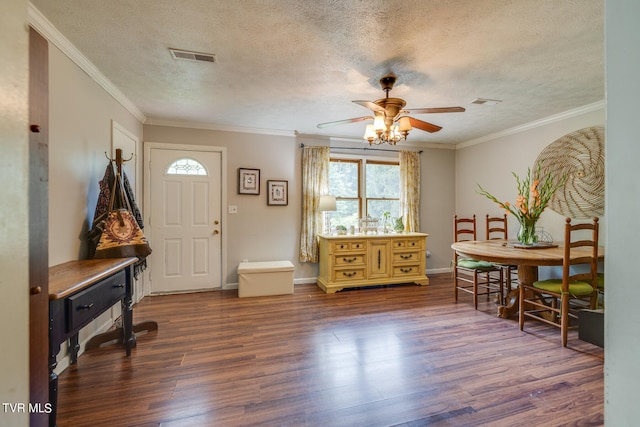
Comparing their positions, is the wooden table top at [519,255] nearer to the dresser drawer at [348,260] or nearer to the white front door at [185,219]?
the dresser drawer at [348,260]

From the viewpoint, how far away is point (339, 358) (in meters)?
2.25

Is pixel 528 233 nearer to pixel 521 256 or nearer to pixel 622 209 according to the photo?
pixel 521 256

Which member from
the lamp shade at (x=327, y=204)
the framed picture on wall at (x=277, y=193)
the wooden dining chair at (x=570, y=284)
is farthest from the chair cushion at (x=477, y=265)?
the framed picture on wall at (x=277, y=193)

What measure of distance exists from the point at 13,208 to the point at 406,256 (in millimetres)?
4357

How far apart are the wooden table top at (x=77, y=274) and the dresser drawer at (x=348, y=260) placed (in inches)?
100

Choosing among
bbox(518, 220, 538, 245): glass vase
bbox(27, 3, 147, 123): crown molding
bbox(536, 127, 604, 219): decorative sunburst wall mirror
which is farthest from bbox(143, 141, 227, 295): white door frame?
bbox(536, 127, 604, 219): decorative sunburst wall mirror

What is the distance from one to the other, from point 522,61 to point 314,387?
2.97 meters

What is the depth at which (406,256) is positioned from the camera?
14.5ft

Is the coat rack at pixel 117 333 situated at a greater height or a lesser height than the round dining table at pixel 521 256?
lesser

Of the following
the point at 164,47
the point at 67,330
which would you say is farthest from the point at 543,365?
the point at 164,47

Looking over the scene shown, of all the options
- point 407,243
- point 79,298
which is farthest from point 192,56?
point 407,243

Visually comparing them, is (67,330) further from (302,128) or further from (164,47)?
(302,128)

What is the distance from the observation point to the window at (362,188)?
4.78 meters

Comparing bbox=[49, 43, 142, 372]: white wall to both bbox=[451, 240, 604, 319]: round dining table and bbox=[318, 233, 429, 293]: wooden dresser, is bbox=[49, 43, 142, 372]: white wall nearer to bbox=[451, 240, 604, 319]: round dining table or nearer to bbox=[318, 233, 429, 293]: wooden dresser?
bbox=[318, 233, 429, 293]: wooden dresser
